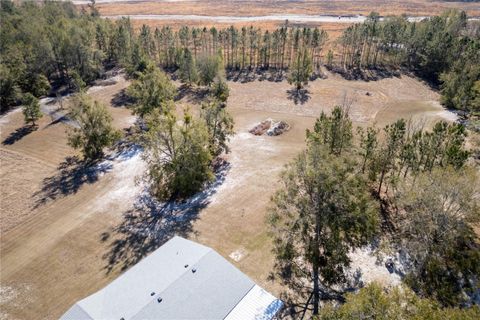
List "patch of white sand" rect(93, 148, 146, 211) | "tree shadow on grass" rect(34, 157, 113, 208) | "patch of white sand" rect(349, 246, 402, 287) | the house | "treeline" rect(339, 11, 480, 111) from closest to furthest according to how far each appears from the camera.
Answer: the house
"patch of white sand" rect(349, 246, 402, 287)
"patch of white sand" rect(93, 148, 146, 211)
"tree shadow on grass" rect(34, 157, 113, 208)
"treeline" rect(339, 11, 480, 111)

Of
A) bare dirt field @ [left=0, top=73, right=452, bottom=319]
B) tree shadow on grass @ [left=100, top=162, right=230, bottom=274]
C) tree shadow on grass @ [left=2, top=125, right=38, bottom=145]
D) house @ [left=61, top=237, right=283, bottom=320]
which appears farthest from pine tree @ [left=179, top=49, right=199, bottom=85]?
house @ [left=61, top=237, right=283, bottom=320]

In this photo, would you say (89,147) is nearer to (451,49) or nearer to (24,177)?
(24,177)

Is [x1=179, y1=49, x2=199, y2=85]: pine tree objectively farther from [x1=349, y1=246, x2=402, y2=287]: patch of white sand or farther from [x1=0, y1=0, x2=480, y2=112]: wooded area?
[x1=349, y1=246, x2=402, y2=287]: patch of white sand

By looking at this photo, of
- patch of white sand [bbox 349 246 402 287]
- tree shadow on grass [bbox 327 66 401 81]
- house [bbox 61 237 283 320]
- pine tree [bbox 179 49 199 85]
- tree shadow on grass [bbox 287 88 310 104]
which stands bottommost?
patch of white sand [bbox 349 246 402 287]

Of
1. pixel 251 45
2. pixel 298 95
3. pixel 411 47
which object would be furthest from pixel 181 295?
pixel 411 47

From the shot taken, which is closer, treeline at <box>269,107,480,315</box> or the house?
the house

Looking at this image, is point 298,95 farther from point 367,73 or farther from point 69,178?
point 69,178
